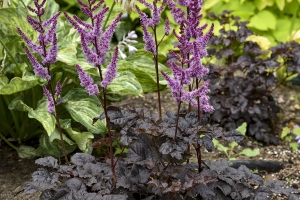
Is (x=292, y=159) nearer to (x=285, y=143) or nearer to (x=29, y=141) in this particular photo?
(x=285, y=143)

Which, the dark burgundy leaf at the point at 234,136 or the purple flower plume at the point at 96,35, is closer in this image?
the purple flower plume at the point at 96,35

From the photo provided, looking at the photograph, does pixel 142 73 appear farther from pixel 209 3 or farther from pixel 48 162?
pixel 209 3

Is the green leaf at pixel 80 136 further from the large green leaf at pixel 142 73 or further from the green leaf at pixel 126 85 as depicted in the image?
the large green leaf at pixel 142 73

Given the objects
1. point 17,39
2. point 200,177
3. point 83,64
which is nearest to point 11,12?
point 17,39

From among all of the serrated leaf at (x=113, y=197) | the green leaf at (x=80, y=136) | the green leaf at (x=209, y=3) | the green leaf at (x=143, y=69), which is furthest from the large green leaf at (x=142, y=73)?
the green leaf at (x=209, y=3)

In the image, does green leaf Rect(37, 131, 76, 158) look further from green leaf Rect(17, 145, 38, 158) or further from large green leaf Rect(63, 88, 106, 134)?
large green leaf Rect(63, 88, 106, 134)

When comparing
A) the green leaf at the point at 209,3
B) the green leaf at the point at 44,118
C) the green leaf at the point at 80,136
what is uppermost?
the green leaf at the point at 209,3

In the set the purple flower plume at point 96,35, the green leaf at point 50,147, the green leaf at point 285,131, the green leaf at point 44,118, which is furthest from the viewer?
the green leaf at point 285,131

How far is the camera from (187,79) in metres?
1.70

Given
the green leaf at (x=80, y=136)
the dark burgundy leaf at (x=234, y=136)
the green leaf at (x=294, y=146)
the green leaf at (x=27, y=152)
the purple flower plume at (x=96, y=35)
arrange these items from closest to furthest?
the purple flower plume at (x=96, y=35) → the dark burgundy leaf at (x=234, y=136) → the green leaf at (x=80, y=136) → the green leaf at (x=27, y=152) → the green leaf at (x=294, y=146)

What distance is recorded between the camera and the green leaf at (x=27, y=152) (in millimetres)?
2838

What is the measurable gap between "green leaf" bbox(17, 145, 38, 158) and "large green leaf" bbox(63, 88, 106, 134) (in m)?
0.36

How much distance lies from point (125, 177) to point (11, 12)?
134 cm

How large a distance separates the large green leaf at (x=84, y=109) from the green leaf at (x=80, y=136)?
4 cm
